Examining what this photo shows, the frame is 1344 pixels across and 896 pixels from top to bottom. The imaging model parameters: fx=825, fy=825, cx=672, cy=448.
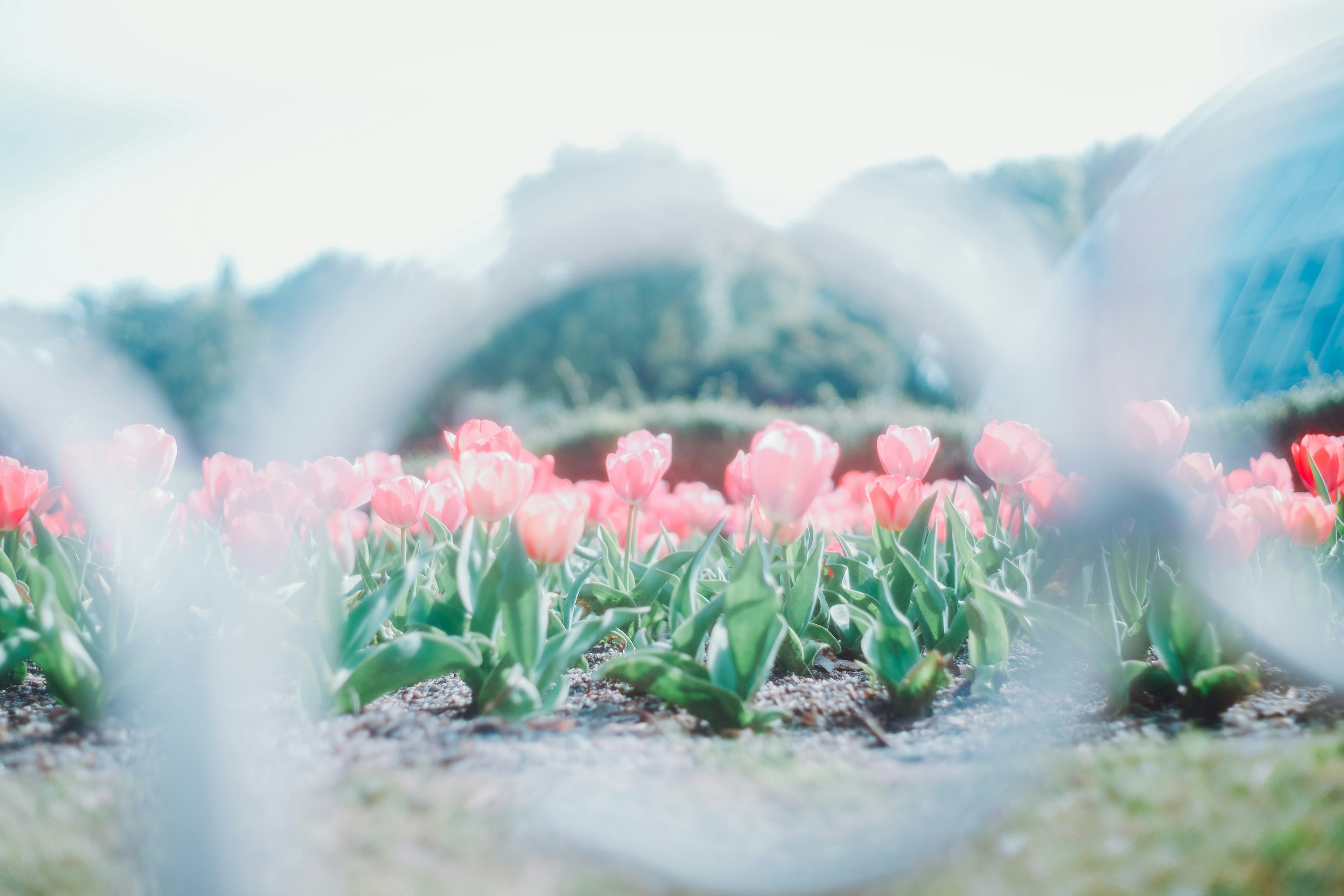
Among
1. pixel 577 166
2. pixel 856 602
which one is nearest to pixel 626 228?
pixel 577 166

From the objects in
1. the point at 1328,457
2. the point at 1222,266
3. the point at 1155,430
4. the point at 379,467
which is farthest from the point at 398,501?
the point at 1222,266

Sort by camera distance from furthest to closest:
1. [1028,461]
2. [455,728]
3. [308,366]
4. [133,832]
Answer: [308,366]
[1028,461]
[455,728]
[133,832]

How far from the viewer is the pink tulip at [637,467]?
2012mm

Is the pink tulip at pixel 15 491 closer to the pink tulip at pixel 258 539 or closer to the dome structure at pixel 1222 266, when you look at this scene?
the pink tulip at pixel 258 539

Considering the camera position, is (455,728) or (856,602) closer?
(455,728)

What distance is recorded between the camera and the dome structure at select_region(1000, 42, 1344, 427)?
35.0 feet

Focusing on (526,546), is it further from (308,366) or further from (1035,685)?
(308,366)

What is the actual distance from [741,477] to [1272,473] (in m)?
1.84

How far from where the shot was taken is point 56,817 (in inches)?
46.2

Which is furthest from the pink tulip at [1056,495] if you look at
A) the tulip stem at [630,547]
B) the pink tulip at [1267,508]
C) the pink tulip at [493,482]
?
the pink tulip at [493,482]

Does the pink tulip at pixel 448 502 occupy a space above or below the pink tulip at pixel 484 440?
below

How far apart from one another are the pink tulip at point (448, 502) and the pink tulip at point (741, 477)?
665 mm

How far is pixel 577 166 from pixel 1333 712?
30229 millimetres

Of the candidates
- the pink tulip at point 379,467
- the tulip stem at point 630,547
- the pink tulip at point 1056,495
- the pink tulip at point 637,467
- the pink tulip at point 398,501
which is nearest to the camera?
the pink tulip at point 1056,495
